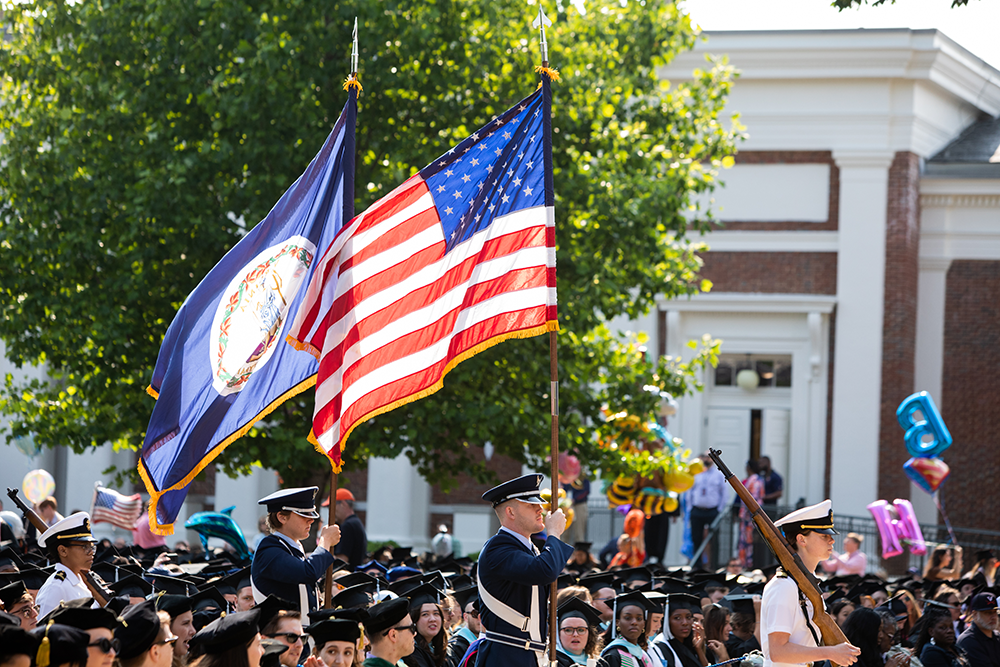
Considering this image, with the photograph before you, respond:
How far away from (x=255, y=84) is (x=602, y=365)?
220 inches

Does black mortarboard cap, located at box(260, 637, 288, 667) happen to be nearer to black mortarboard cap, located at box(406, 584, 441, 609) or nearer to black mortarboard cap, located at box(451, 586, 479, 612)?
black mortarboard cap, located at box(406, 584, 441, 609)

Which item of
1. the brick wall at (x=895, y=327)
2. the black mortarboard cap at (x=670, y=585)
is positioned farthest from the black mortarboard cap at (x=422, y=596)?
the brick wall at (x=895, y=327)

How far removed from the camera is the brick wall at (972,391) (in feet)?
77.5

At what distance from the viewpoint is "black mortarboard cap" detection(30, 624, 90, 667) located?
4.18 meters

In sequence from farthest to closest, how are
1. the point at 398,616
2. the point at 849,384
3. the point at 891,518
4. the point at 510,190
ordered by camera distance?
the point at 849,384 → the point at 891,518 → the point at 510,190 → the point at 398,616

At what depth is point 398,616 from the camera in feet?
18.3

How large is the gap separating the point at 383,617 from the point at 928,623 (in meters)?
6.08

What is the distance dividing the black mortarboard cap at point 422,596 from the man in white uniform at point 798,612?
9.88 feet

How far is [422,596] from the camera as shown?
27.7ft

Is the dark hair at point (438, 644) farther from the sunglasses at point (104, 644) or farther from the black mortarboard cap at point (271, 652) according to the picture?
the sunglasses at point (104, 644)

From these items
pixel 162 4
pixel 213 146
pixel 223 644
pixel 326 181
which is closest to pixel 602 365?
pixel 213 146

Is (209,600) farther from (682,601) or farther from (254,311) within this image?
(682,601)

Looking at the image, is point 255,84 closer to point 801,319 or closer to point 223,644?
point 223,644

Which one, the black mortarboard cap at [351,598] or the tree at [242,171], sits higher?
the tree at [242,171]
